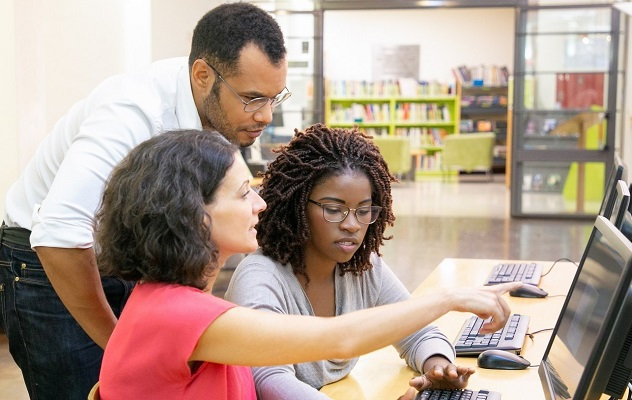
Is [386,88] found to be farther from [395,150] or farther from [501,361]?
[501,361]

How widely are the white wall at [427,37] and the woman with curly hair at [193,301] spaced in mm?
13650

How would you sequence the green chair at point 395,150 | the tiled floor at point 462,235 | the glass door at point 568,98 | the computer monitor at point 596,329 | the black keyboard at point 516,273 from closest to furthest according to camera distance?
the computer monitor at point 596,329 < the black keyboard at point 516,273 < the tiled floor at point 462,235 < the glass door at point 568,98 < the green chair at point 395,150

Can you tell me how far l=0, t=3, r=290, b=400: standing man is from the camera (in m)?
1.84

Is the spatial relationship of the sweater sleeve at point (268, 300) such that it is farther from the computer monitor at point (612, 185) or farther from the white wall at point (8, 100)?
the white wall at point (8, 100)

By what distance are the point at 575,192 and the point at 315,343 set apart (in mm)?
8818

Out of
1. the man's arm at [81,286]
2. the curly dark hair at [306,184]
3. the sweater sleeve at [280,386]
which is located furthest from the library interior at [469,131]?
the man's arm at [81,286]

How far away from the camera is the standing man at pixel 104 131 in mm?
1838

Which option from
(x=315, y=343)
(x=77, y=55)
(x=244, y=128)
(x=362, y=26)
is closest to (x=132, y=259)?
(x=315, y=343)

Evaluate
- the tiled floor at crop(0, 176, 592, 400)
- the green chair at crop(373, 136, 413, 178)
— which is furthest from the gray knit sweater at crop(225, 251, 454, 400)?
the green chair at crop(373, 136, 413, 178)

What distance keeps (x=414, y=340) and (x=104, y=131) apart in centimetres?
87

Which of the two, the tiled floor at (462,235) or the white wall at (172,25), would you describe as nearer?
the white wall at (172,25)

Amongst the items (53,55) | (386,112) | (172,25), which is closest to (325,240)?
(53,55)

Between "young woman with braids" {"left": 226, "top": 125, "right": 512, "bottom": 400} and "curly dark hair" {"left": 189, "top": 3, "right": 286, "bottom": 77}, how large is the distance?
26 cm

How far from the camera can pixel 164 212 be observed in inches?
52.6
